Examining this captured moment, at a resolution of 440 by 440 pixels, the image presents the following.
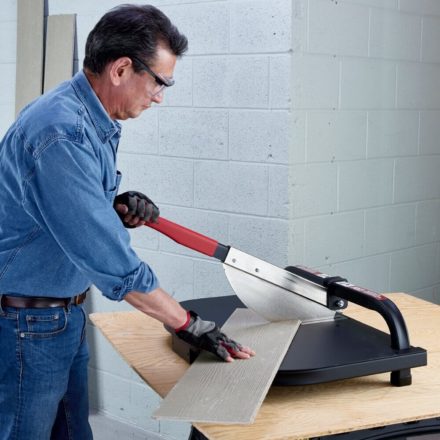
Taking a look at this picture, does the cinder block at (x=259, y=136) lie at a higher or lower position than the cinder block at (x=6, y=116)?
lower

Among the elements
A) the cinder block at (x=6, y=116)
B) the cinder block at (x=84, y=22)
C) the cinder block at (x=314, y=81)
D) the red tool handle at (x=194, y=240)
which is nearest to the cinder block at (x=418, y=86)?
the cinder block at (x=314, y=81)

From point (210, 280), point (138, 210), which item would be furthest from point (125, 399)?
point (138, 210)

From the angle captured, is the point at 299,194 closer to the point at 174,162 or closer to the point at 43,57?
the point at 174,162

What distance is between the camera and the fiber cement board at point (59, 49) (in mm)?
3426

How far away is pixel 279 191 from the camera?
2.80 m

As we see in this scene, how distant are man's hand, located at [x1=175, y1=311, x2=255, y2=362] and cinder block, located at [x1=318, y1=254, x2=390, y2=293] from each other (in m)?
1.19

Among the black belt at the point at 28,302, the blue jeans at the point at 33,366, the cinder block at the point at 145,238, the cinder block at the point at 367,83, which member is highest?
the cinder block at the point at 367,83

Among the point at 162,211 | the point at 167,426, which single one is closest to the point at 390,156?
the point at 162,211

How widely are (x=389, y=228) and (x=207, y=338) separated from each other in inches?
64.0

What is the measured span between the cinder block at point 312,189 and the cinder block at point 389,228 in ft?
0.82

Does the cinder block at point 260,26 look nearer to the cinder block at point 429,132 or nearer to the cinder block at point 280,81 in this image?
the cinder block at point 280,81

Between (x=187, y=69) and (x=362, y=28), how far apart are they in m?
0.68

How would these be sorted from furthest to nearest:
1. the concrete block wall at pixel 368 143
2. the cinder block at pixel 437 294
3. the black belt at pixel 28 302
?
the cinder block at pixel 437 294 < the concrete block wall at pixel 368 143 < the black belt at pixel 28 302

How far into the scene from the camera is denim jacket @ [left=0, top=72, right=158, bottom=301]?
1.65m
